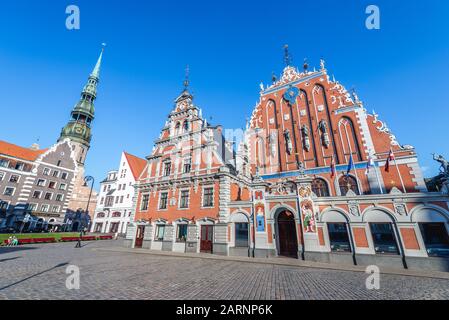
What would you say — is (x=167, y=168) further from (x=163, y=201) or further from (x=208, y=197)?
(x=208, y=197)

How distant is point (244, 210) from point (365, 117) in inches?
622

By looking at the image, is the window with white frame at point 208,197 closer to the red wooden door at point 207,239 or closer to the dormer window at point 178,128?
the red wooden door at point 207,239

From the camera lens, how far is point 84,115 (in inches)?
2741

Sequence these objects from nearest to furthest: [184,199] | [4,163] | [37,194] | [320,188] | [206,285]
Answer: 1. [206,285]
2. [320,188]
3. [184,199]
4. [4,163]
5. [37,194]

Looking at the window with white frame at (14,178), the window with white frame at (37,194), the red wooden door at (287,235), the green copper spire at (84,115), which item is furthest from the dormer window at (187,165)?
the green copper spire at (84,115)

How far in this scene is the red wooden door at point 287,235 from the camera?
16391mm

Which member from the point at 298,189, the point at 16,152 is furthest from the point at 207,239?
the point at 16,152

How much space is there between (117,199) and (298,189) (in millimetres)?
40446

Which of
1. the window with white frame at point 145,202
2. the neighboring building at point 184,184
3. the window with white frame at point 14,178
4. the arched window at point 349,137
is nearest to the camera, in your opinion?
the arched window at point 349,137

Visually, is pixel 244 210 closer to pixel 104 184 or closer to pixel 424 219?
pixel 424 219

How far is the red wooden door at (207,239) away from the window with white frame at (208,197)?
2.30m

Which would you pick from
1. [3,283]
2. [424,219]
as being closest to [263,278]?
[3,283]

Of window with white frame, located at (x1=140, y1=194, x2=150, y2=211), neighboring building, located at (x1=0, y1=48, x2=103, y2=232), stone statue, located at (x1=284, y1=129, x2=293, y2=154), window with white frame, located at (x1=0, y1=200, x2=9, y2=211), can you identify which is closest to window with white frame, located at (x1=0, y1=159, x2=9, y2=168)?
neighboring building, located at (x1=0, y1=48, x2=103, y2=232)

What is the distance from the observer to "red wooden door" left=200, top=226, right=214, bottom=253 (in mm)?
18781
